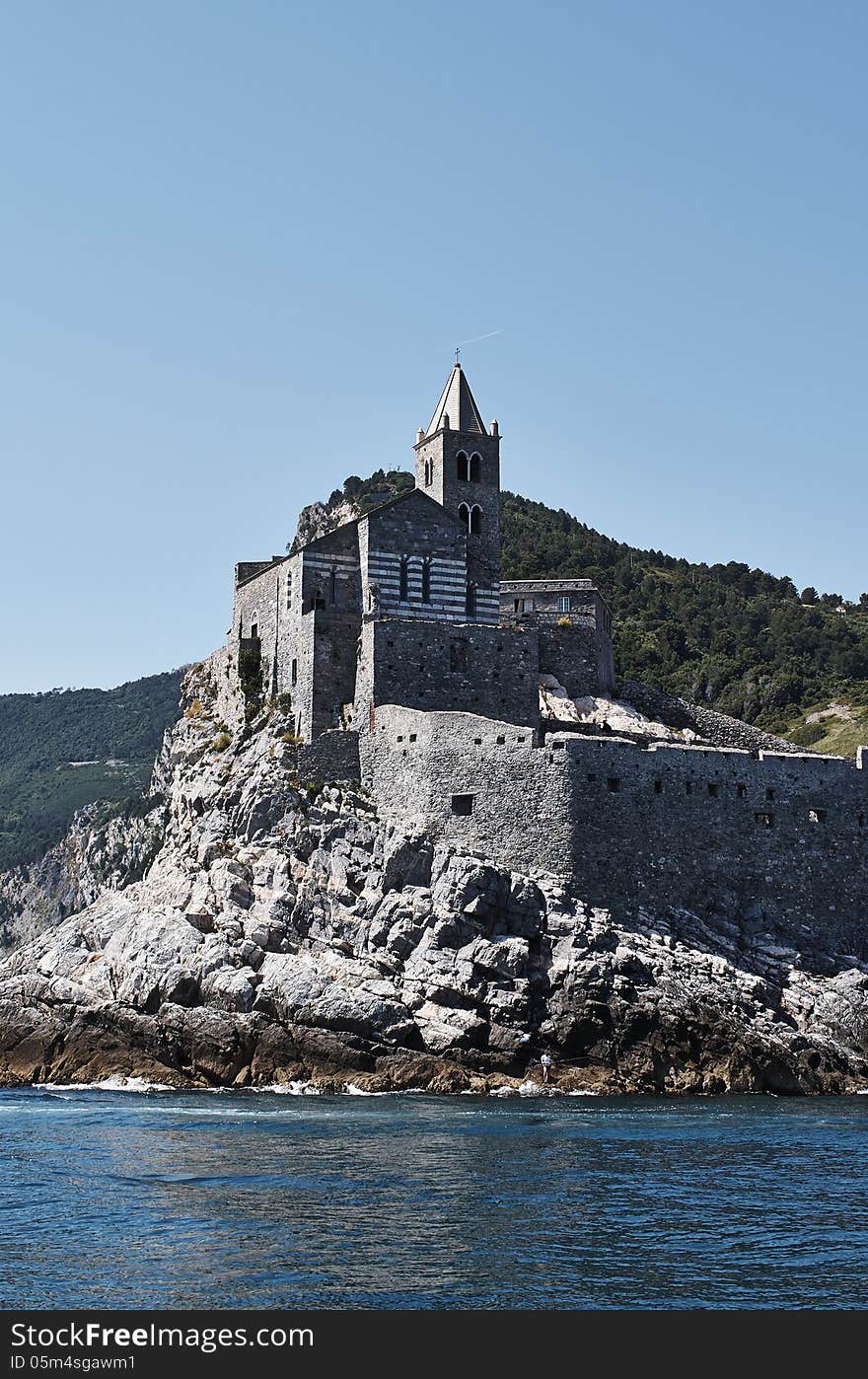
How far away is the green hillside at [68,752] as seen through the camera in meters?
133

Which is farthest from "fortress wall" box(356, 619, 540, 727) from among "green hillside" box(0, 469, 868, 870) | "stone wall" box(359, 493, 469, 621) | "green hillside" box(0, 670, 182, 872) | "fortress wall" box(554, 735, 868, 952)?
"green hillside" box(0, 670, 182, 872)

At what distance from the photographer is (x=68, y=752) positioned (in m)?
156

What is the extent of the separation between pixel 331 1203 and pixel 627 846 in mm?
23768

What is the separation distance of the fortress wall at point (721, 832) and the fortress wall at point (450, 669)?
208 inches

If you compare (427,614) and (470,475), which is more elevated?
(470,475)

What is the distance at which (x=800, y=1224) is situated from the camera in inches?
1015

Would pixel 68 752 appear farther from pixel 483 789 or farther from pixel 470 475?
pixel 483 789

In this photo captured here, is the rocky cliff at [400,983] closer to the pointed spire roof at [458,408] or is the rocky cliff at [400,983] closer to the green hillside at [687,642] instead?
the pointed spire roof at [458,408]

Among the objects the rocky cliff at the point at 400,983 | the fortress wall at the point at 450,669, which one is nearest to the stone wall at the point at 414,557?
the fortress wall at the point at 450,669

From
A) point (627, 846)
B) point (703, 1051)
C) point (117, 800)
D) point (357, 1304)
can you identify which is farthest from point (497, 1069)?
point (117, 800)

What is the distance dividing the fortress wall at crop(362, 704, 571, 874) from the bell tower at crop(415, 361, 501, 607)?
9.58m

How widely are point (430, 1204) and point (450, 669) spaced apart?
28824 mm

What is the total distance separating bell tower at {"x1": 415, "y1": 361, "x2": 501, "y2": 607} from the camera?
59562mm

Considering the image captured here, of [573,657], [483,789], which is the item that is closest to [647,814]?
[483,789]
